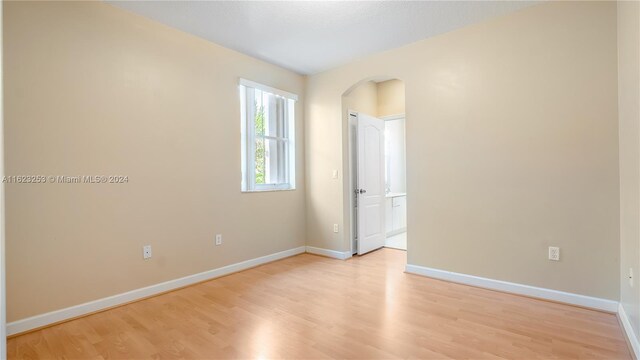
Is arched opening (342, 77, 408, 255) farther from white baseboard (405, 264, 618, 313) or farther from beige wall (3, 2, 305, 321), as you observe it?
beige wall (3, 2, 305, 321)

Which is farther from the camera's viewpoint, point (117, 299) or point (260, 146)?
point (260, 146)

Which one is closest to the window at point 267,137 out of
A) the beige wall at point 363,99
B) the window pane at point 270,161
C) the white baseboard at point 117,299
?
the window pane at point 270,161

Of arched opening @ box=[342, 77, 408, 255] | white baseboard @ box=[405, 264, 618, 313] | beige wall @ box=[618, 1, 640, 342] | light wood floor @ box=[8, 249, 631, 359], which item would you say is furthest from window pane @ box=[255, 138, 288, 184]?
beige wall @ box=[618, 1, 640, 342]

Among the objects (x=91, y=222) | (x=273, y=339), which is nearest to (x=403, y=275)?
(x=273, y=339)

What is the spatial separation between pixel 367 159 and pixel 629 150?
275 centimetres

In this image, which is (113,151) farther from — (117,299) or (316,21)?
(316,21)

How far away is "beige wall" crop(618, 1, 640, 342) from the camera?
6.22ft

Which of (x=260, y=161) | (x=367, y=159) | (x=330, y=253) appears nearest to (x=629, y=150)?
(x=367, y=159)

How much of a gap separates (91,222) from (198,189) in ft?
3.15

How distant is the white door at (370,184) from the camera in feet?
14.3

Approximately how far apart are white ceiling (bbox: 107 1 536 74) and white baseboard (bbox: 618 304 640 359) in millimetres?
2508

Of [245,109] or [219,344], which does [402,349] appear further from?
[245,109]

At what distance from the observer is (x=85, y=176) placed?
2.52 meters

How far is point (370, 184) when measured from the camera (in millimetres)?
4547
